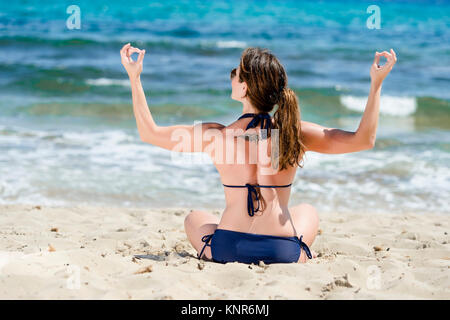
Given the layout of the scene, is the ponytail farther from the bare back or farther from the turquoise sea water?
the turquoise sea water

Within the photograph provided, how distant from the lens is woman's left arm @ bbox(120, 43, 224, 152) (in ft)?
9.00

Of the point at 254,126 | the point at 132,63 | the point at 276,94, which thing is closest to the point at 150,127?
the point at 132,63

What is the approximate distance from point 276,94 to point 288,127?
181 mm

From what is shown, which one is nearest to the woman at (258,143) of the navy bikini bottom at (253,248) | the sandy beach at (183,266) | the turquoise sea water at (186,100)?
the navy bikini bottom at (253,248)

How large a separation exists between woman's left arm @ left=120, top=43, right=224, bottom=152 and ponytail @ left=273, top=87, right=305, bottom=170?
33cm

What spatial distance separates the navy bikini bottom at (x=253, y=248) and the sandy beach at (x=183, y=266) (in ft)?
0.26

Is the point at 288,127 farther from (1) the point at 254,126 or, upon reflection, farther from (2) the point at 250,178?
(2) the point at 250,178

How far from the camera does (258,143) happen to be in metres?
2.86

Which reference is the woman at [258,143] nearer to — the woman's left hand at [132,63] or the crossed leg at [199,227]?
the woman's left hand at [132,63]

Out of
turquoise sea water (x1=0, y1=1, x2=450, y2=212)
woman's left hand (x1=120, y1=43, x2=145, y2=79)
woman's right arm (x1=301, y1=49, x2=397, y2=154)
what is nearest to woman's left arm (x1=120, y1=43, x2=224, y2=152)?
woman's left hand (x1=120, y1=43, x2=145, y2=79)

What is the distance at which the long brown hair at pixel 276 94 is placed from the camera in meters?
2.75

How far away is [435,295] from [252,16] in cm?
2452

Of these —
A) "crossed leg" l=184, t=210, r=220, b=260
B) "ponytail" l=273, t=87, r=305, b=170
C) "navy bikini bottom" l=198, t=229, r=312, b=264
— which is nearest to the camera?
"ponytail" l=273, t=87, r=305, b=170
